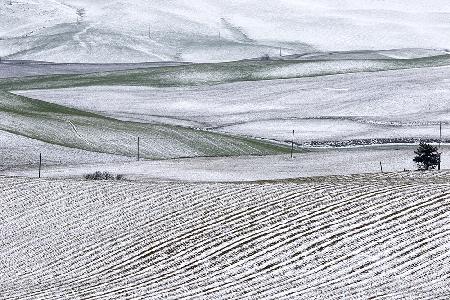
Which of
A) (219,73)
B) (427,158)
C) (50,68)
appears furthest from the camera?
(50,68)

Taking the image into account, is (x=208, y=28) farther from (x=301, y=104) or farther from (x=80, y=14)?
(x=301, y=104)

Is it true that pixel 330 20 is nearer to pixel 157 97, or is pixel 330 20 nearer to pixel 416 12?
pixel 416 12

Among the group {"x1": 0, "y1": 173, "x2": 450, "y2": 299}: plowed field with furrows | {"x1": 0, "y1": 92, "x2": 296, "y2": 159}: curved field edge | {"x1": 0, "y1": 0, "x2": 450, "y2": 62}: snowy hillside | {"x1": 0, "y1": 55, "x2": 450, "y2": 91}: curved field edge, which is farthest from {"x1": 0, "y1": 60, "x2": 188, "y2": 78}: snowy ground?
{"x1": 0, "y1": 173, "x2": 450, "y2": 299}: plowed field with furrows

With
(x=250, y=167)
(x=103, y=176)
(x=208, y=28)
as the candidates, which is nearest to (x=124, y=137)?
(x=250, y=167)

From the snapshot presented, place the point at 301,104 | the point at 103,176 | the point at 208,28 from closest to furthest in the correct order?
the point at 103,176
the point at 301,104
the point at 208,28

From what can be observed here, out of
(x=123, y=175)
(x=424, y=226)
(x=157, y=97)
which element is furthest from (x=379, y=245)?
(x=157, y=97)

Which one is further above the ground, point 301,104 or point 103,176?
point 103,176
